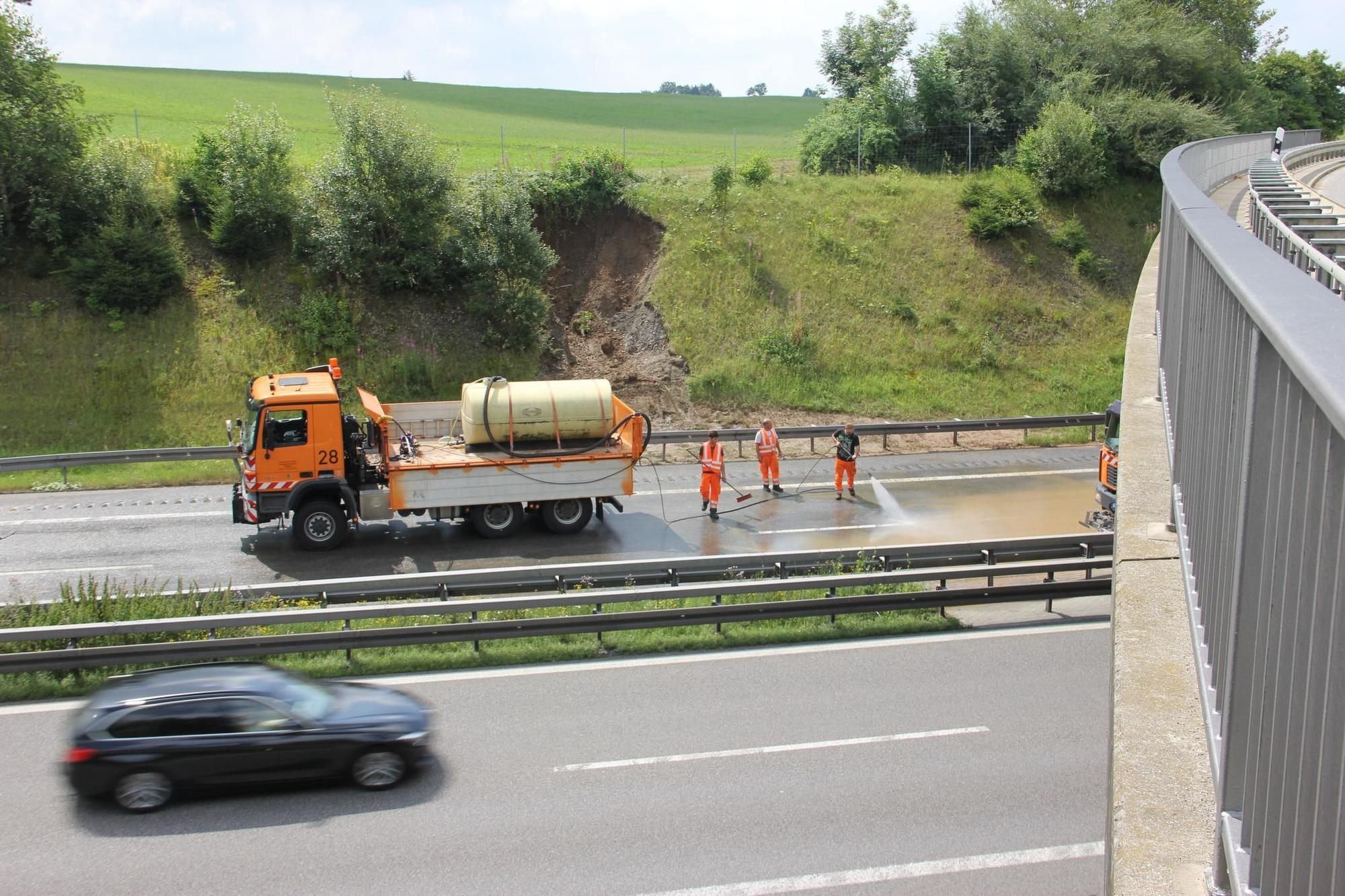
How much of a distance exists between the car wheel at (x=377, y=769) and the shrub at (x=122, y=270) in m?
21.6

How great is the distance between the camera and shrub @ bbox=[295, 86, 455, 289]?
27562mm

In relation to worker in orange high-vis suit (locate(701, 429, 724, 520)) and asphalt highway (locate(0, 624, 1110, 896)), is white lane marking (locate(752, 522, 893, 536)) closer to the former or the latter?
worker in orange high-vis suit (locate(701, 429, 724, 520))

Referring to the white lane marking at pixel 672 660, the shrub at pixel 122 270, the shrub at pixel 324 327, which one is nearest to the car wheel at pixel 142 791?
the white lane marking at pixel 672 660

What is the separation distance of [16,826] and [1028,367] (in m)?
26.4

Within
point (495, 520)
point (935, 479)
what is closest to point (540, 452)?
point (495, 520)

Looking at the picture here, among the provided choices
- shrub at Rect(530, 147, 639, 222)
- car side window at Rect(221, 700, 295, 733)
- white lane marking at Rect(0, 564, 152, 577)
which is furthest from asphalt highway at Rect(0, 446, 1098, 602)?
shrub at Rect(530, 147, 639, 222)

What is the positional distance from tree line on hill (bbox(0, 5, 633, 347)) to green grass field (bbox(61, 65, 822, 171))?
2.54 m

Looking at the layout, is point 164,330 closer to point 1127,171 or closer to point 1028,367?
point 1028,367

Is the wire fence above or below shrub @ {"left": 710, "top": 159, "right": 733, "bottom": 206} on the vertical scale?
above

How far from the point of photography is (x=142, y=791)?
29.2 ft

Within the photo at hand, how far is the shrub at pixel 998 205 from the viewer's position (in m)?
33.8

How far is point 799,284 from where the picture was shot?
103 ft

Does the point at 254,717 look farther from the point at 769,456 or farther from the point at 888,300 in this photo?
the point at 888,300

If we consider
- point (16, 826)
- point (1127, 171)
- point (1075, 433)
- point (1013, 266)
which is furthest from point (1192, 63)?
point (16, 826)
